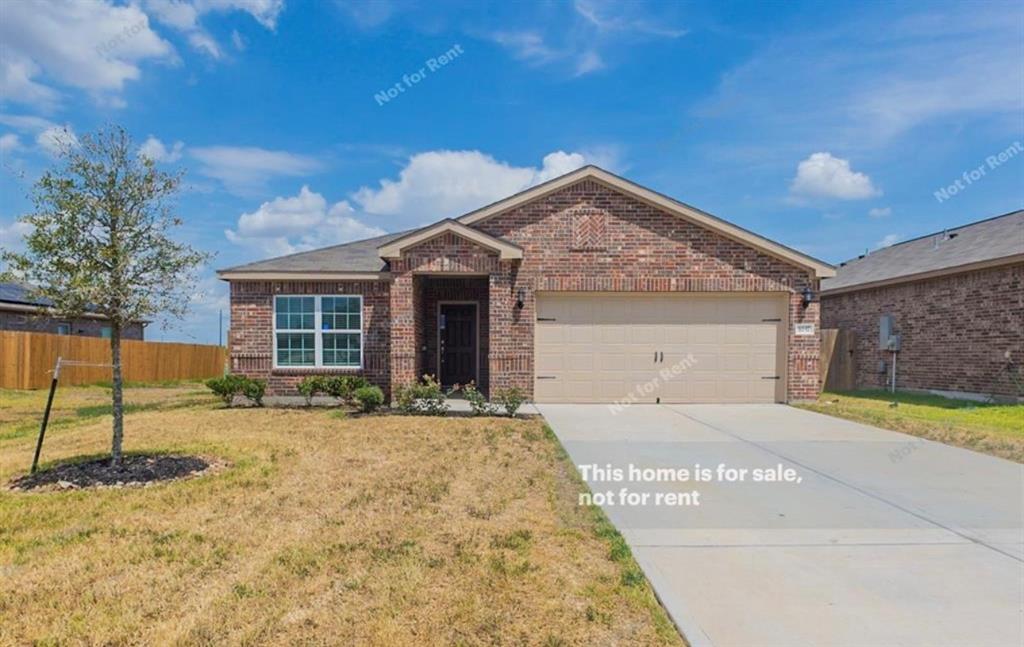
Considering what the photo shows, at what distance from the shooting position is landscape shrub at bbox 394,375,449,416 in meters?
11.0

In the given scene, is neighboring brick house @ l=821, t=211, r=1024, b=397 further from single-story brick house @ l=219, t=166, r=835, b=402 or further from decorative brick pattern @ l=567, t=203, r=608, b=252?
decorative brick pattern @ l=567, t=203, r=608, b=252

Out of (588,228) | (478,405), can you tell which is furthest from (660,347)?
(478,405)

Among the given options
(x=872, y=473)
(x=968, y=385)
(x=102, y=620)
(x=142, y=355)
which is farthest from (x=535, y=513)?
(x=142, y=355)

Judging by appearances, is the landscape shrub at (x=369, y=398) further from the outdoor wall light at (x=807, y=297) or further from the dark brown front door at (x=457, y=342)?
the outdoor wall light at (x=807, y=297)

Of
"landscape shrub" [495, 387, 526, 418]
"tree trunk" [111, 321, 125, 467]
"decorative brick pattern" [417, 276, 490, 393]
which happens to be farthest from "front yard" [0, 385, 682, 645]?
"decorative brick pattern" [417, 276, 490, 393]

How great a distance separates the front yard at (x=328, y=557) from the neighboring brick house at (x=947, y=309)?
11.9 metres

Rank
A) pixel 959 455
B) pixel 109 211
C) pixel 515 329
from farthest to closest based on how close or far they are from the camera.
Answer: pixel 515 329
pixel 959 455
pixel 109 211

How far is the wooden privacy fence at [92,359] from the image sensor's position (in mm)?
18203

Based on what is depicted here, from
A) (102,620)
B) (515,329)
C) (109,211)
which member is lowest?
(102,620)

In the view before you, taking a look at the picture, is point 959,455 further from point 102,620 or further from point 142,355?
point 142,355

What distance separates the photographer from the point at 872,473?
675 cm

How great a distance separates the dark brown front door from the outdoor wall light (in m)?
7.33

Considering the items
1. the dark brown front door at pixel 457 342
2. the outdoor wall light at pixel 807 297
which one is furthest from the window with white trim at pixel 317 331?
the outdoor wall light at pixel 807 297

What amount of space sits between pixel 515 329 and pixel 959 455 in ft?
24.8
